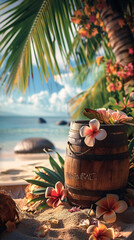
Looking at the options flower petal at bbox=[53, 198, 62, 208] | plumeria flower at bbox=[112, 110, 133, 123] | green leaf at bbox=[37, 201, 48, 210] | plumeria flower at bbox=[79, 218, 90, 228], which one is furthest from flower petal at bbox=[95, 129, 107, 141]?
green leaf at bbox=[37, 201, 48, 210]

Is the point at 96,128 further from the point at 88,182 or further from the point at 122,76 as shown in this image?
the point at 122,76

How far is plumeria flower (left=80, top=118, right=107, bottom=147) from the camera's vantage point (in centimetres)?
157

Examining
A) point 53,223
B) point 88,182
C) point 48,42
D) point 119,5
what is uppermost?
point 119,5

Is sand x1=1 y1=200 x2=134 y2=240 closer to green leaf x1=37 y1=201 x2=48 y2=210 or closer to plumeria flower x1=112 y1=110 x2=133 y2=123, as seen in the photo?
green leaf x1=37 y1=201 x2=48 y2=210

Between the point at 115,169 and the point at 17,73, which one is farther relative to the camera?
the point at 17,73

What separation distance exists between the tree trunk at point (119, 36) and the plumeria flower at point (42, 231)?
2.22 metres

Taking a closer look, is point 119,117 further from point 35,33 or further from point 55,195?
point 35,33

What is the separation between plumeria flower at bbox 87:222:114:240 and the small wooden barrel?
0.27 meters

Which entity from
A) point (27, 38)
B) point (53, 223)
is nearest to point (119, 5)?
point (27, 38)

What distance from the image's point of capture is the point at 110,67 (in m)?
3.27

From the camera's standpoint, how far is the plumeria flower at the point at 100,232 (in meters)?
1.37

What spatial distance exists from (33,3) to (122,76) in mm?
1424

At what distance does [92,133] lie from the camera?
160 cm

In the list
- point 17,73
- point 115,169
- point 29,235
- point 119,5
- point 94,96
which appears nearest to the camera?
point 29,235
